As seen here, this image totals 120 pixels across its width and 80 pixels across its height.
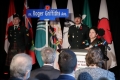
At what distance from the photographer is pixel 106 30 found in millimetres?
5465

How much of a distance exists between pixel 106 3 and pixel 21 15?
2180mm

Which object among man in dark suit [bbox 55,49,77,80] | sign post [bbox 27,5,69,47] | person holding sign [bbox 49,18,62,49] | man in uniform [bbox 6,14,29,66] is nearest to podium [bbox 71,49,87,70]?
sign post [bbox 27,5,69,47]

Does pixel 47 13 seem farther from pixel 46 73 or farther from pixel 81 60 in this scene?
pixel 46 73

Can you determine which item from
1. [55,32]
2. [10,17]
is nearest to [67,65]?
[55,32]

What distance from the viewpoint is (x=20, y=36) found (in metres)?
5.79

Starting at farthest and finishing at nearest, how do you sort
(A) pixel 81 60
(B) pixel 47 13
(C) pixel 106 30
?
(B) pixel 47 13, (C) pixel 106 30, (A) pixel 81 60

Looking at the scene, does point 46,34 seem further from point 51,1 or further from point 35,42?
point 51,1

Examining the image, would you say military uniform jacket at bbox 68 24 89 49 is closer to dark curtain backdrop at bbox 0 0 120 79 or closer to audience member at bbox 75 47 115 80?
dark curtain backdrop at bbox 0 0 120 79

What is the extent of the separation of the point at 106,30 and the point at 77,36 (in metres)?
0.70

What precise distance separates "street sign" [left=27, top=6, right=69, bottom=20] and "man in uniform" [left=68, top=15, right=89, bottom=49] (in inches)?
12.9

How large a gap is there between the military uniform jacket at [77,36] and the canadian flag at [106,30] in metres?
0.41

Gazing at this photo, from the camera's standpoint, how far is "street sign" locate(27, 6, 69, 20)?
5488 mm

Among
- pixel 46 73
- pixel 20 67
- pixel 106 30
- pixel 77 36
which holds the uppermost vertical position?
pixel 106 30

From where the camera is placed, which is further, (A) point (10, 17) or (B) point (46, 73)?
(A) point (10, 17)
